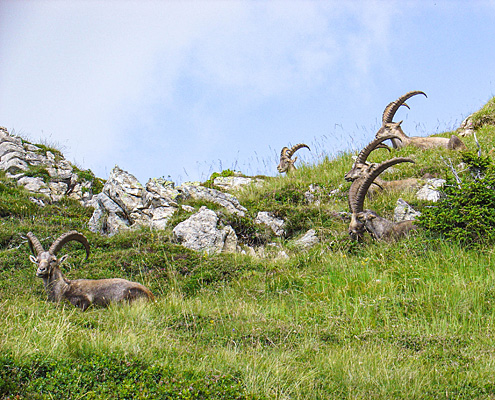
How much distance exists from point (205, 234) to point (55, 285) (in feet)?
14.1

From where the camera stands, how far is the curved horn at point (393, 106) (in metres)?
18.7

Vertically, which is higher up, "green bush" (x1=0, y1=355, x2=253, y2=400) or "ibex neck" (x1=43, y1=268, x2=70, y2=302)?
"ibex neck" (x1=43, y1=268, x2=70, y2=302)

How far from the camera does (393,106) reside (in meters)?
19.1

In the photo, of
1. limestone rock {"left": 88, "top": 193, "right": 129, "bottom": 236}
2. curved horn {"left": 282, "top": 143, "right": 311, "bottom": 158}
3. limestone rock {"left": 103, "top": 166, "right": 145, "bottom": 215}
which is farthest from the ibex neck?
curved horn {"left": 282, "top": 143, "right": 311, "bottom": 158}

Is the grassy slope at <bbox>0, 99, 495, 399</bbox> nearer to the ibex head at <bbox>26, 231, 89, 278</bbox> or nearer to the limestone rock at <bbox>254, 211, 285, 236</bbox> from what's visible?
the ibex head at <bbox>26, 231, 89, 278</bbox>

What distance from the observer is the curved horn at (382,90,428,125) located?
1867cm

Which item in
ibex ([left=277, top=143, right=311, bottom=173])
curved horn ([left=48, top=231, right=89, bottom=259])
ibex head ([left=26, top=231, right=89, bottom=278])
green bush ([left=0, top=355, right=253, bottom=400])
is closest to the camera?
green bush ([left=0, top=355, right=253, bottom=400])

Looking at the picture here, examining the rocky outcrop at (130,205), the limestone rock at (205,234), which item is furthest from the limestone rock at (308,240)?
the rocky outcrop at (130,205)

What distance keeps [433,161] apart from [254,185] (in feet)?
21.8

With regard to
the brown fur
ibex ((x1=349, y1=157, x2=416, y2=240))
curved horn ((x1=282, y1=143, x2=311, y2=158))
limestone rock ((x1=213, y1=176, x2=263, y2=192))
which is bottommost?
ibex ((x1=349, y1=157, x2=416, y2=240))

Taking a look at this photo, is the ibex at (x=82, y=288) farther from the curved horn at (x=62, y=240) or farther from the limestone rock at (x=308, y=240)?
the limestone rock at (x=308, y=240)

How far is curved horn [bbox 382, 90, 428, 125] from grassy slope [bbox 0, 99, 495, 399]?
754 cm

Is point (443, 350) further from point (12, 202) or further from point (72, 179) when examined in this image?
point (72, 179)

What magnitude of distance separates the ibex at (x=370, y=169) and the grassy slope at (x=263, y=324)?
1.22 m
